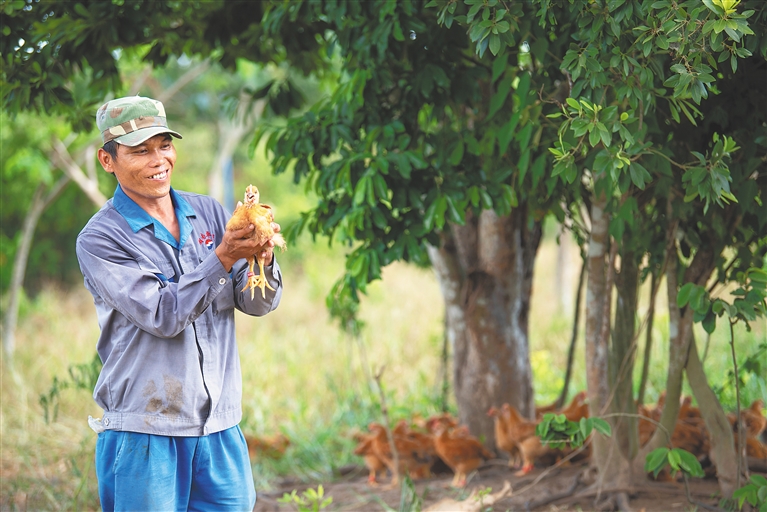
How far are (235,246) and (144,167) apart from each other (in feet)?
1.36

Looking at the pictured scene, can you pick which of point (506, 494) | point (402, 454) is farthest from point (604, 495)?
point (402, 454)

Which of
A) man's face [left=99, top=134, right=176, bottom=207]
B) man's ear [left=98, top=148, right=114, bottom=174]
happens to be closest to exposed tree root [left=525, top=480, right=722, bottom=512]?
man's face [left=99, top=134, right=176, bottom=207]

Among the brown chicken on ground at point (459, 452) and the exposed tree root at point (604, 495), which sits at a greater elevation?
the brown chicken on ground at point (459, 452)

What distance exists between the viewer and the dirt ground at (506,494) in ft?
12.0

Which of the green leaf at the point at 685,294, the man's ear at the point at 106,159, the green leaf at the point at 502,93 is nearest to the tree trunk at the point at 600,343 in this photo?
the green leaf at the point at 685,294

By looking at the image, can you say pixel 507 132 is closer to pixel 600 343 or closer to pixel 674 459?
pixel 600 343

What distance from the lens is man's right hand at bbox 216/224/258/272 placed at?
6.81 feet

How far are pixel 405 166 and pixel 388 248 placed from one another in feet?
1.50

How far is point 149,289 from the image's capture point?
2.11 m

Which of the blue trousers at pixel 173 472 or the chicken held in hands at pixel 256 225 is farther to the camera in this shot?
the blue trousers at pixel 173 472

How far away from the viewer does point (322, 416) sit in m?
6.41

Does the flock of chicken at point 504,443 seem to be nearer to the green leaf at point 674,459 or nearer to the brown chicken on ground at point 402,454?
the brown chicken on ground at point 402,454

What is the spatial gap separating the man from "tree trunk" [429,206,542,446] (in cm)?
242

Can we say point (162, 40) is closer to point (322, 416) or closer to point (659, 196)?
point (659, 196)
